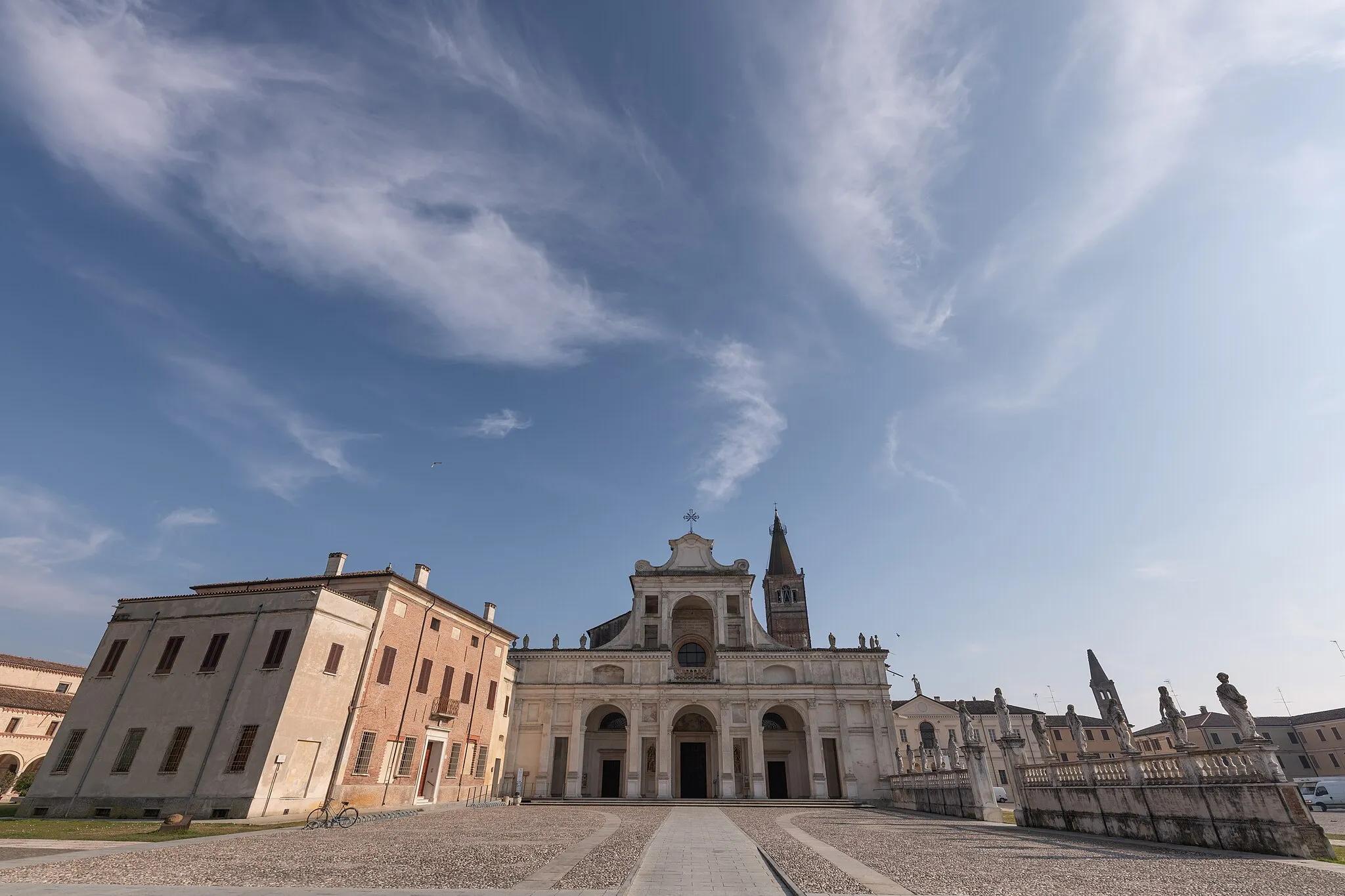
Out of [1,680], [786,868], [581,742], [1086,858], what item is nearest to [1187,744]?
[1086,858]

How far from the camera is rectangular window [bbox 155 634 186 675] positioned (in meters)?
23.7

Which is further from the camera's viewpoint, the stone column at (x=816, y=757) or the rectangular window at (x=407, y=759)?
the stone column at (x=816, y=757)

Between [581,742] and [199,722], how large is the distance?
23237 millimetres

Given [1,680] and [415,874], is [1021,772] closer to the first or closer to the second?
[415,874]

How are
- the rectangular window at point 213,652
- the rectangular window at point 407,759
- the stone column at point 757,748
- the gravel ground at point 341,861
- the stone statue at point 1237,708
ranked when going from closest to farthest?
the gravel ground at point 341,861, the stone statue at point 1237,708, the rectangular window at point 213,652, the rectangular window at point 407,759, the stone column at point 757,748

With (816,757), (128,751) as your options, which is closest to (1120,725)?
(816,757)

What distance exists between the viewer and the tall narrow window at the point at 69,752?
72.1 feet

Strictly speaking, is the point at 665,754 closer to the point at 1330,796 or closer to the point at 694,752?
the point at 694,752

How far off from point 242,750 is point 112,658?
825 cm

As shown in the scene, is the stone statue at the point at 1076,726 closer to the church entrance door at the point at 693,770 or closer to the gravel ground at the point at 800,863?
the gravel ground at the point at 800,863

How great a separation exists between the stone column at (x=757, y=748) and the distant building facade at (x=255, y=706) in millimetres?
19727

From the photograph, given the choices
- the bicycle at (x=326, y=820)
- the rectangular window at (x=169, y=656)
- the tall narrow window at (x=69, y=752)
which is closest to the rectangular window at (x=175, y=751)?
the rectangular window at (x=169, y=656)

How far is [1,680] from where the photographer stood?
3744 centimetres

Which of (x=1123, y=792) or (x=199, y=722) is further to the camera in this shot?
(x=199, y=722)
